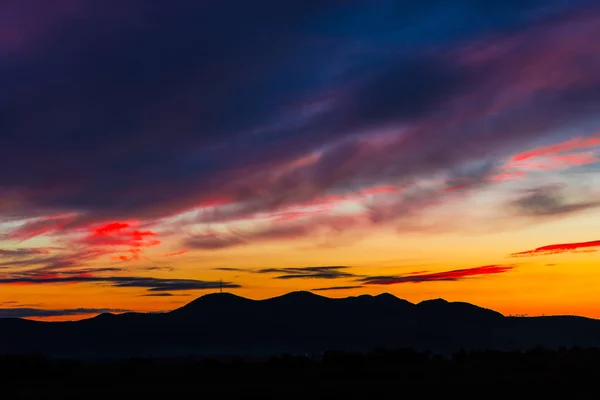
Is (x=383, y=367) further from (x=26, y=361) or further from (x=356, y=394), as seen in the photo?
(x=26, y=361)

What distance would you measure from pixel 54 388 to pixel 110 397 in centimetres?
808

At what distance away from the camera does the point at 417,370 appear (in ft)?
195

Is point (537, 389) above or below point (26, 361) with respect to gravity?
below

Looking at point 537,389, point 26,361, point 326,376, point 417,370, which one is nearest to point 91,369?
point 26,361

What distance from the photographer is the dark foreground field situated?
44688 millimetres

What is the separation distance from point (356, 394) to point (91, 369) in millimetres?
30582

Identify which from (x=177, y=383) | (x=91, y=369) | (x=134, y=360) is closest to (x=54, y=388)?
(x=177, y=383)

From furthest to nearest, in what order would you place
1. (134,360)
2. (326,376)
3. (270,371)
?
1. (134,360)
2. (270,371)
3. (326,376)

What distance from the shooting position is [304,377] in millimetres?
55406

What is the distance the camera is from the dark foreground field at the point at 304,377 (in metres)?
44.7

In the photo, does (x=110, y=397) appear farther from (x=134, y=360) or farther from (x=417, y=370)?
(x=134, y=360)

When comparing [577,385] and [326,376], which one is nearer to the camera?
[577,385]

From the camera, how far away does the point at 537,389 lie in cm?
4419

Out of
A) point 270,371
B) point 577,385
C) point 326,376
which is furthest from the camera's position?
point 270,371
